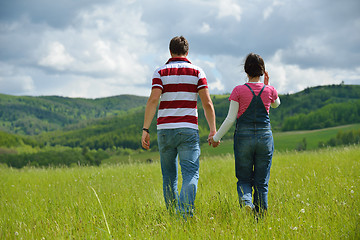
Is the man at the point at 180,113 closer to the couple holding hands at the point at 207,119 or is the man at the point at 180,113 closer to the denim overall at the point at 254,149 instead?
the couple holding hands at the point at 207,119

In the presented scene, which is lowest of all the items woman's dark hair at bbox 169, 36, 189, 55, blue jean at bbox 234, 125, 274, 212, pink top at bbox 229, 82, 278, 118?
blue jean at bbox 234, 125, 274, 212

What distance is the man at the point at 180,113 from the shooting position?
4.28 metres

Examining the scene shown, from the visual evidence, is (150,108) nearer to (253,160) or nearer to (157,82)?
(157,82)

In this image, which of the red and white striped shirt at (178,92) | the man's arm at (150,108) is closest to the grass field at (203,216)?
the man's arm at (150,108)

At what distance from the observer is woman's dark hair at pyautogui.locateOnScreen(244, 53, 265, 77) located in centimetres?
430

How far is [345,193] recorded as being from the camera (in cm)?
487

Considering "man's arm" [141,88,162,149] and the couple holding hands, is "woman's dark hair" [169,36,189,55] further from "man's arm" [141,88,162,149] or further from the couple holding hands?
"man's arm" [141,88,162,149]

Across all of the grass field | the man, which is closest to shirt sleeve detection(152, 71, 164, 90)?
the man

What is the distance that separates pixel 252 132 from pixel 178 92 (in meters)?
1.22

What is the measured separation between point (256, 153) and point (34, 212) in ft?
13.3

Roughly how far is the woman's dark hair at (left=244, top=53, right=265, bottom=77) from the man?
Result: 2.18 ft

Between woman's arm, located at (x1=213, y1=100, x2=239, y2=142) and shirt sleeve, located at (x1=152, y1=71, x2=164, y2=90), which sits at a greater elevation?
shirt sleeve, located at (x1=152, y1=71, x2=164, y2=90)

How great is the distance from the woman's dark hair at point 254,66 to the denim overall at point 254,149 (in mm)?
236

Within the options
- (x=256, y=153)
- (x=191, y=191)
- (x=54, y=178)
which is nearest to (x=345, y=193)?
(x=256, y=153)
